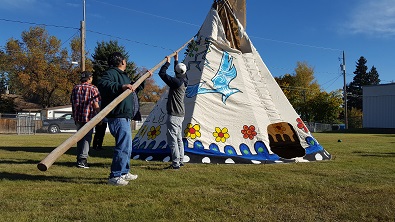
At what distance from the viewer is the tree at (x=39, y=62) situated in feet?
156

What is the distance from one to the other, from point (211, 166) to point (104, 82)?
8.50 feet

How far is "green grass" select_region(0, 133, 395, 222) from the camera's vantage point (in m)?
3.57

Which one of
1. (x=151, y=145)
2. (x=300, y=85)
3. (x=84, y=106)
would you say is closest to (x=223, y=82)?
(x=151, y=145)

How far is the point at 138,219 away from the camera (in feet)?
11.2

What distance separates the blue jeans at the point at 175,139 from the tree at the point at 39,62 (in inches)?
1767

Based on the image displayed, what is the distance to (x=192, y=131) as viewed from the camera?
285 inches

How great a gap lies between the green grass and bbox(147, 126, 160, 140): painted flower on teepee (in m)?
1.25

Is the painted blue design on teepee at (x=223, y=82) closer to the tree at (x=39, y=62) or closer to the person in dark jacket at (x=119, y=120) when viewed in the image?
the person in dark jacket at (x=119, y=120)

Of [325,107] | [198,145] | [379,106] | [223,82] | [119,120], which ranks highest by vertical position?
[325,107]

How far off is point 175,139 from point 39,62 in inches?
1814

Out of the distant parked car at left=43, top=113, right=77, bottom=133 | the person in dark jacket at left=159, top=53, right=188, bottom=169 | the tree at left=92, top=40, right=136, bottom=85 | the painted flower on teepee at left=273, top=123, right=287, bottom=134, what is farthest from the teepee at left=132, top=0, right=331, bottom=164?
the tree at left=92, top=40, right=136, bottom=85

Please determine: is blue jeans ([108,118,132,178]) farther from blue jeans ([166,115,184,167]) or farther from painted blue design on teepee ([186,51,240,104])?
painted blue design on teepee ([186,51,240,104])

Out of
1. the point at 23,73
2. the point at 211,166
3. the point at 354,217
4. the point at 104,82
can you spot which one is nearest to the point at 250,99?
the point at 211,166

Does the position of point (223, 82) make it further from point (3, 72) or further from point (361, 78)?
point (361, 78)
